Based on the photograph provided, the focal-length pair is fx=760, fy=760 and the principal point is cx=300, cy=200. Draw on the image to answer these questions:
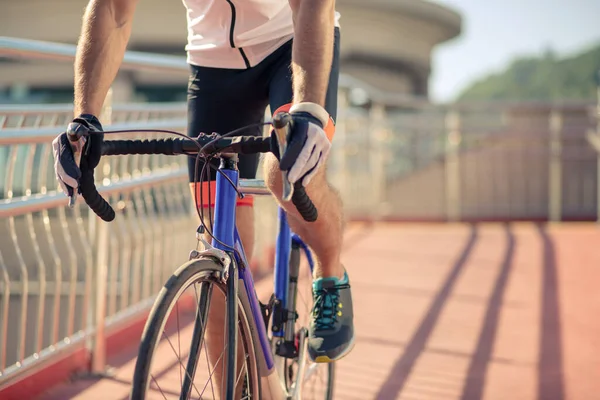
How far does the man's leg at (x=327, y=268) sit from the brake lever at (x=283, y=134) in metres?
0.62

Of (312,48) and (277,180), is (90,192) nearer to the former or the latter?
(277,180)

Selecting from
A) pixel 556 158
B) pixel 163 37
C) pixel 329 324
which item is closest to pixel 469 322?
pixel 329 324

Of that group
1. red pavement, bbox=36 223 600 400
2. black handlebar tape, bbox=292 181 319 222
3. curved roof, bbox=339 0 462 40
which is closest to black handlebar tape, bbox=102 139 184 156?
black handlebar tape, bbox=292 181 319 222

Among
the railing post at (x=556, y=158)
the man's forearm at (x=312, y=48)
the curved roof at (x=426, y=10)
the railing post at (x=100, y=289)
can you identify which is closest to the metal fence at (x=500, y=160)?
the railing post at (x=556, y=158)

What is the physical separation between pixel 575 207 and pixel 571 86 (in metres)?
41.8

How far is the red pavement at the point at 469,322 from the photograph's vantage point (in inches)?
A: 141

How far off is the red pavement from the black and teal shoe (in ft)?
3.91

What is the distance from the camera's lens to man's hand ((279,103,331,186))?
61.5 inches

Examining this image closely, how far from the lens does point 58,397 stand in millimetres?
3416

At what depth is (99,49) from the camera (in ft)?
6.76

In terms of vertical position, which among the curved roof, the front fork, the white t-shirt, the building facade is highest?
the curved roof

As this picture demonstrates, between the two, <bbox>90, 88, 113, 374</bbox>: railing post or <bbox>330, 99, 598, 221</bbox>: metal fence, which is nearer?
<bbox>90, 88, 113, 374</bbox>: railing post

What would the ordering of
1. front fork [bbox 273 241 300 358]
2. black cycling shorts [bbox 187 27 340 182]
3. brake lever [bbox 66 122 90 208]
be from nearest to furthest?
brake lever [bbox 66 122 90 208] < black cycling shorts [bbox 187 27 340 182] < front fork [bbox 273 241 300 358]

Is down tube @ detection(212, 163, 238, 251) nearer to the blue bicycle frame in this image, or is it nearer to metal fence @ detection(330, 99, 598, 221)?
the blue bicycle frame
